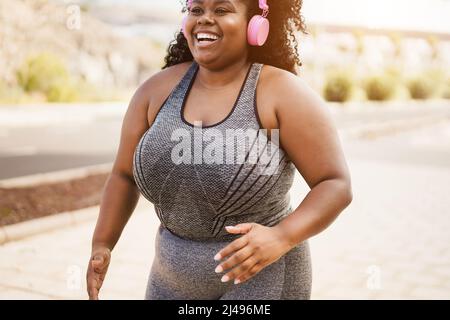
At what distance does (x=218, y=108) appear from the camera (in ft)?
6.28

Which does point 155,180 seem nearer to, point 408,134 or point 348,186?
point 348,186

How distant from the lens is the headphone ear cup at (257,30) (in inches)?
76.4

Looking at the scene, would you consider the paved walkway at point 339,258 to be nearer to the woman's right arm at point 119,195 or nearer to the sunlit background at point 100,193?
the sunlit background at point 100,193

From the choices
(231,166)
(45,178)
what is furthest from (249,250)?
(45,178)

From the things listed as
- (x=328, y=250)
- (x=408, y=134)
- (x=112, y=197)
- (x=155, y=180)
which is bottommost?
(x=408, y=134)

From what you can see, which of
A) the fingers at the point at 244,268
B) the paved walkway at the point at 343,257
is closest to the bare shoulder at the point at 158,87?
the fingers at the point at 244,268

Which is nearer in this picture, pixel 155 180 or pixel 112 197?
pixel 155 180

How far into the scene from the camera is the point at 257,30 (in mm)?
1942

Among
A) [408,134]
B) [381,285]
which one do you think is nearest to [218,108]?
[381,285]

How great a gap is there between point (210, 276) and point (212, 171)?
330mm

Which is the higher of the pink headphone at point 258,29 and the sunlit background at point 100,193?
the pink headphone at point 258,29

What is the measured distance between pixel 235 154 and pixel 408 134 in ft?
62.7

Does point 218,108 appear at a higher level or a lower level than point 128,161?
higher

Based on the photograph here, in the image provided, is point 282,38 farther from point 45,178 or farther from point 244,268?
point 45,178
